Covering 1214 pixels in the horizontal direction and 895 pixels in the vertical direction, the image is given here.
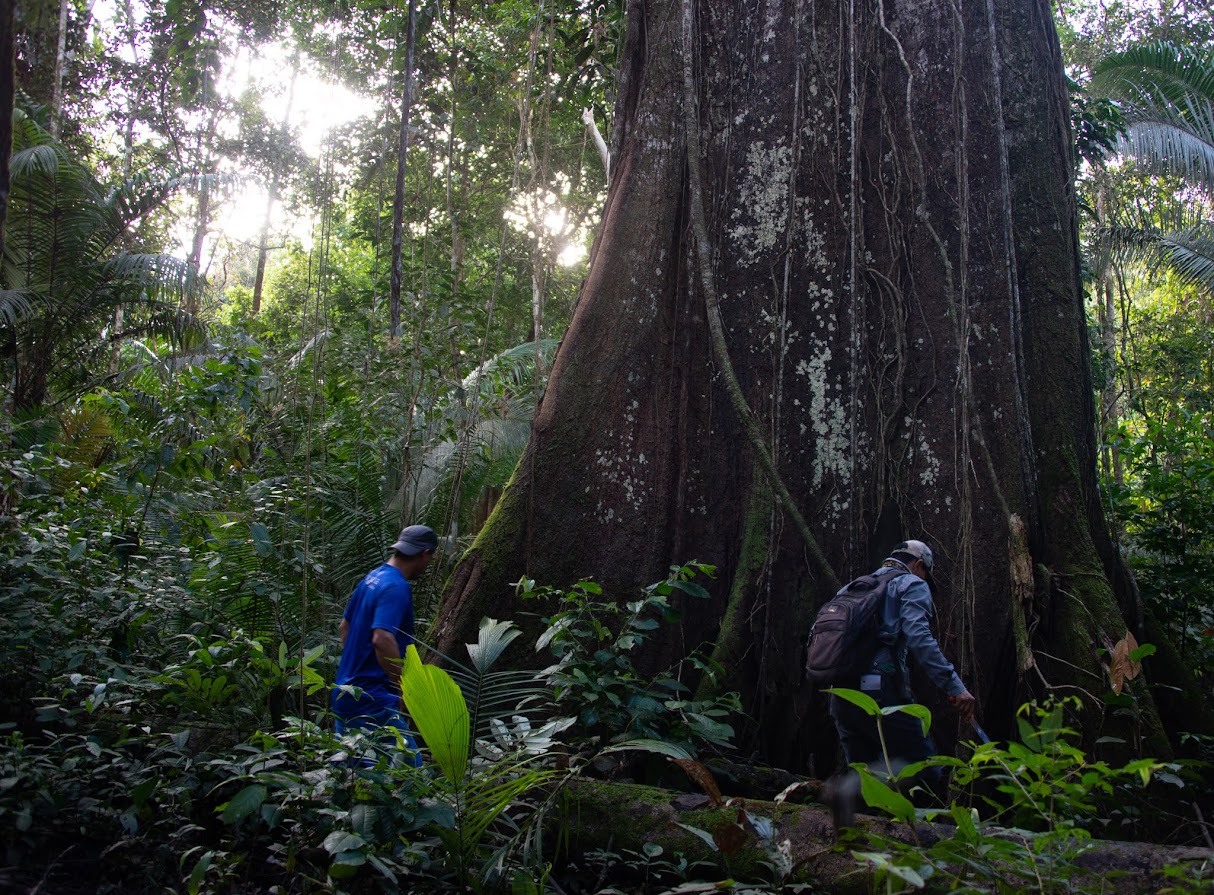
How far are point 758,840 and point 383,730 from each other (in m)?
1.24

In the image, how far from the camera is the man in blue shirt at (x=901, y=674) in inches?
144

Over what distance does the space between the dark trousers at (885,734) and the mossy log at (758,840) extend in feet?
3.08

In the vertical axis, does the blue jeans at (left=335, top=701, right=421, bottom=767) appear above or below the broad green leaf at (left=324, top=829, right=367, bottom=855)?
above

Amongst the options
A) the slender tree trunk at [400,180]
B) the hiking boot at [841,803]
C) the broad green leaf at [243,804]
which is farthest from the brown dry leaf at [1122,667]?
the slender tree trunk at [400,180]

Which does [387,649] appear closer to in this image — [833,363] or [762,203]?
[833,363]

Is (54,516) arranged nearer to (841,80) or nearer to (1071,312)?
(841,80)

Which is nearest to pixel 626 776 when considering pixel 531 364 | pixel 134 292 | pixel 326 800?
pixel 326 800

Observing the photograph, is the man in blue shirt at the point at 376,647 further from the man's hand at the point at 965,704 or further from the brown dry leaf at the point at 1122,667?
the brown dry leaf at the point at 1122,667

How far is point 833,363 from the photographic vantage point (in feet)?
14.4

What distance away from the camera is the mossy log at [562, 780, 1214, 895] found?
2359mm

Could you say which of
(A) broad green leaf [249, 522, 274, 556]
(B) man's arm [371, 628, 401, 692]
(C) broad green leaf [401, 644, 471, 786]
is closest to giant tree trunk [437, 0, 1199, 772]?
(B) man's arm [371, 628, 401, 692]

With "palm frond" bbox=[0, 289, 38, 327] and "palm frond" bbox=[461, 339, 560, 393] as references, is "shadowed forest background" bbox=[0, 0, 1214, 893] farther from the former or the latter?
"palm frond" bbox=[0, 289, 38, 327]

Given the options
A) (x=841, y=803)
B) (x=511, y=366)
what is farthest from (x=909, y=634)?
(x=511, y=366)

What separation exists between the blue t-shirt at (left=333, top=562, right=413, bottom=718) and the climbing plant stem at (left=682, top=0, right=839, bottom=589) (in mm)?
1661
